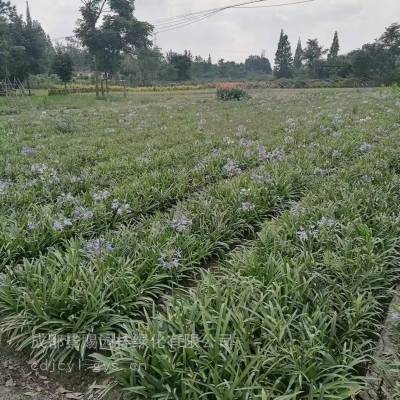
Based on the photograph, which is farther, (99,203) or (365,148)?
(365,148)

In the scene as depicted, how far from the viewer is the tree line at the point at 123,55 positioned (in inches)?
1324

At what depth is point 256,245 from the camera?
12.1 ft

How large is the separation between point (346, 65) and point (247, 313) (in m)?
55.3

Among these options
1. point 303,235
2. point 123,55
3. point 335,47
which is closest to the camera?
point 303,235

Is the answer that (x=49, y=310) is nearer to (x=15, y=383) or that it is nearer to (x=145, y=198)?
(x=15, y=383)

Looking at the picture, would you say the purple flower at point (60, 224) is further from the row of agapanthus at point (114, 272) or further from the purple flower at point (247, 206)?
the purple flower at point (247, 206)

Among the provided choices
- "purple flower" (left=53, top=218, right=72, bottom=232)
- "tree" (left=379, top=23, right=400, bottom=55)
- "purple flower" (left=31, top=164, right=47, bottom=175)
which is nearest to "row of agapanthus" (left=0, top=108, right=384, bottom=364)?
"purple flower" (left=53, top=218, right=72, bottom=232)

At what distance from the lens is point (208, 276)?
3020mm

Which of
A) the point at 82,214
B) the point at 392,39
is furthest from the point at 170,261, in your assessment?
the point at 392,39

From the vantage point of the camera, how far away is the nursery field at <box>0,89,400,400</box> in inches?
85.7

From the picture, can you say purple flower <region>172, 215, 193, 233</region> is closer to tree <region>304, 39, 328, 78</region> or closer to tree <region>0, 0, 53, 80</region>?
tree <region>0, 0, 53, 80</region>

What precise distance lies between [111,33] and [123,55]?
4.22 m

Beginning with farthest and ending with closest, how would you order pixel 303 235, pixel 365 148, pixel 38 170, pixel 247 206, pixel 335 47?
pixel 335 47 → pixel 365 148 → pixel 38 170 → pixel 247 206 → pixel 303 235

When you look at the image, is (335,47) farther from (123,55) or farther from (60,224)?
(60,224)
